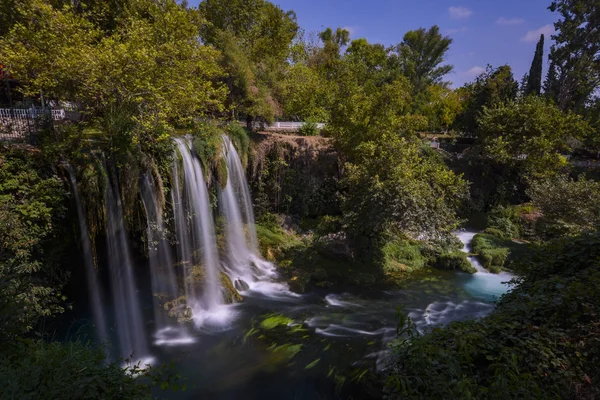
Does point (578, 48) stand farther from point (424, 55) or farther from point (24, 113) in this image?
point (24, 113)

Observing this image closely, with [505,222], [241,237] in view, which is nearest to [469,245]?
[505,222]

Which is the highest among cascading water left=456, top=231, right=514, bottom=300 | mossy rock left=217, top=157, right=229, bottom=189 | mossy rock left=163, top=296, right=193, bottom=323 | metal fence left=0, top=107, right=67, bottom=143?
metal fence left=0, top=107, right=67, bottom=143

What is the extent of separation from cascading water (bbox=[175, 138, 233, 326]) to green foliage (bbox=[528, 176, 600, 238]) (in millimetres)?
15493

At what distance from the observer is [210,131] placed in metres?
15.2

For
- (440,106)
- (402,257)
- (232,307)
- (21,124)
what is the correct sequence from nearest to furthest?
1. (21,124)
2. (232,307)
3. (402,257)
4. (440,106)

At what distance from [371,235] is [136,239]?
32.7 ft

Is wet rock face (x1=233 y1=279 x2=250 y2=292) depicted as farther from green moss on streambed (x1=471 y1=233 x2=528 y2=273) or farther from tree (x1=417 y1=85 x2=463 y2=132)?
tree (x1=417 y1=85 x2=463 y2=132)

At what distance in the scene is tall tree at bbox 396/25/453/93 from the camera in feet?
144

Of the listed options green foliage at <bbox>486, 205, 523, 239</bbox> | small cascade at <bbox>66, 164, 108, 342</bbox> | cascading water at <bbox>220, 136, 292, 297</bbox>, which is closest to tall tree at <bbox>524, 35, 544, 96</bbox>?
green foliage at <bbox>486, 205, 523, 239</bbox>

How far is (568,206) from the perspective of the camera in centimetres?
1680

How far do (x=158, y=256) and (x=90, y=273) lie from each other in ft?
8.13

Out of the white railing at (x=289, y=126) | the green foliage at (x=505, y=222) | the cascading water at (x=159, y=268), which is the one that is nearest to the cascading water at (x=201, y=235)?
the cascading water at (x=159, y=268)

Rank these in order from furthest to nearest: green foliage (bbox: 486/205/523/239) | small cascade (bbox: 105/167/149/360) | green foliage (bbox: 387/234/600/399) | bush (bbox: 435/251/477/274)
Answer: green foliage (bbox: 486/205/523/239) → bush (bbox: 435/251/477/274) → small cascade (bbox: 105/167/149/360) → green foliage (bbox: 387/234/600/399)

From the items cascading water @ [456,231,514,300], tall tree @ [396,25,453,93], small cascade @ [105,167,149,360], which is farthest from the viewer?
tall tree @ [396,25,453,93]
